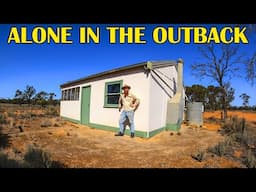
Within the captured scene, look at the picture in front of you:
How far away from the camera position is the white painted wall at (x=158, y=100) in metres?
6.65

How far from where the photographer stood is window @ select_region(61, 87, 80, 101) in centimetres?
1186

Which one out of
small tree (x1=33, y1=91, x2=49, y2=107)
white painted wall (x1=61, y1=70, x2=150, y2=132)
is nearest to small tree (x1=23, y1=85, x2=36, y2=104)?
small tree (x1=33, y1=91, x2=49, y2=107)

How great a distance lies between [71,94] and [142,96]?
302 inches

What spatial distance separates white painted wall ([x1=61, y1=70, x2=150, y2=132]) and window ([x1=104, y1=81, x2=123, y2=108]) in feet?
0.52

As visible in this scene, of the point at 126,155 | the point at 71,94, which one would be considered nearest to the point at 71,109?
the point at 71,94

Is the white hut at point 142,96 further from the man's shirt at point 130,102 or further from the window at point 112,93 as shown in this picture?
the man's shirt at point 130,102

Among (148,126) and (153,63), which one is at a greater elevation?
(153,63)

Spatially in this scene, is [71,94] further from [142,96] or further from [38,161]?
[38,161]

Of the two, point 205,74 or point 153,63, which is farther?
point 205,74

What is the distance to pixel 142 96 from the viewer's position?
6.61 metres

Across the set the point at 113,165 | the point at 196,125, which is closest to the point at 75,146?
the point at 113,165

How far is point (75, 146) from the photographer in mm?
Result: 5051

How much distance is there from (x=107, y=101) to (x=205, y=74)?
352 inches
